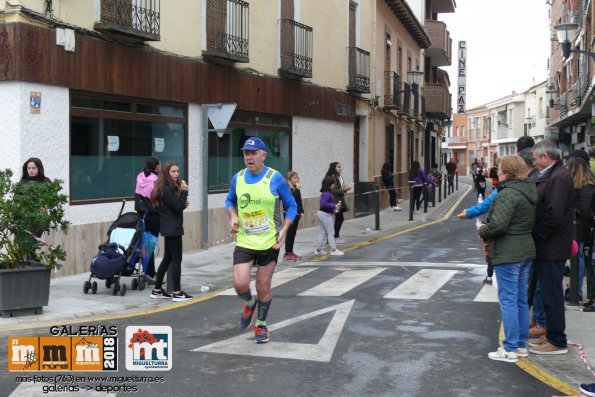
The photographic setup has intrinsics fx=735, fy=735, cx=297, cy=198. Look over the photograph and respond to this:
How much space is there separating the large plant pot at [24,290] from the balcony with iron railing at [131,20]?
15.8 ft

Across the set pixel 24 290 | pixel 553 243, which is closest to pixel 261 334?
pixel 553 243

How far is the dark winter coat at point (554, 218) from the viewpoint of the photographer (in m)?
6.39

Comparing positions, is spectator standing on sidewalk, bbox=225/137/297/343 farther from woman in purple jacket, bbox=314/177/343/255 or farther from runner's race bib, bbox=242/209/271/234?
woman in purple jacket, bbox=314/177/343/255

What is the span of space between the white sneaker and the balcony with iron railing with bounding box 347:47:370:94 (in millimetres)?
16563

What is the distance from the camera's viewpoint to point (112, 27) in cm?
1134

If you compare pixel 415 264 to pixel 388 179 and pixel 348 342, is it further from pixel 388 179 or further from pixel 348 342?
pixel 388 179

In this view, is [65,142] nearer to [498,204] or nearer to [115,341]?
[115,341]

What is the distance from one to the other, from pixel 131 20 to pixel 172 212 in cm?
440

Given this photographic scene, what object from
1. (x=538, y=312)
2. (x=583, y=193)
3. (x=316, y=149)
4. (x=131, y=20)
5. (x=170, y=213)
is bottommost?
(x=538, y=312)

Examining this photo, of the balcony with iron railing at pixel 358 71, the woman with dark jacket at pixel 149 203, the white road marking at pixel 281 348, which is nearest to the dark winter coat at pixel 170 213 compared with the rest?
the woman with dark jacket at pixel 149 203

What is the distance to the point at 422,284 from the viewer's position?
33.8 ft

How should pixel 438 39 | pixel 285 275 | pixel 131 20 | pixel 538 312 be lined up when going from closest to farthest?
pixel 538 312 → pixel 285 275 → pixel 131 20 → pixel 438 39

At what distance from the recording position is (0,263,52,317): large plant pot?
7824 mm

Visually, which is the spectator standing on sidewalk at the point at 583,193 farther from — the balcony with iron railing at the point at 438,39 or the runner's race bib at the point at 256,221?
the balcony with iron railing at the point at 438,39
